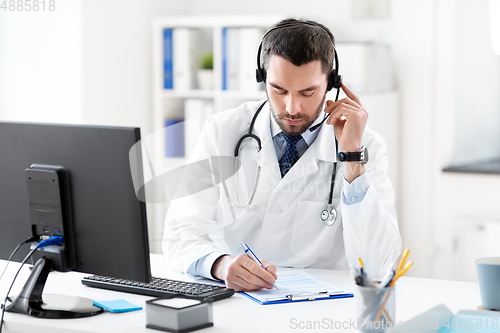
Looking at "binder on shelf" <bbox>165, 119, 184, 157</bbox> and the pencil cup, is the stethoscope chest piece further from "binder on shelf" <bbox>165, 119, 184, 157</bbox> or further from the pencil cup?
"binder on shelf" <bbox>165, 119, 184, 157</bbox>

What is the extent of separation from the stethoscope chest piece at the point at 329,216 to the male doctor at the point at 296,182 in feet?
0.05

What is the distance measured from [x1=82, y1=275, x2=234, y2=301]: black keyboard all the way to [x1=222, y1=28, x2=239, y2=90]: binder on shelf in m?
1.91

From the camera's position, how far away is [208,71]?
3.32 metres

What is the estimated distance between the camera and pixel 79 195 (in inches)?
49.7

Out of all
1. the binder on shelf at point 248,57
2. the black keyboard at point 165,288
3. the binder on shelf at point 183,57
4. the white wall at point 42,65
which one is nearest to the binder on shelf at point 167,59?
the binder on shelf at point 183,57

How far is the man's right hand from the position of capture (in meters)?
1.38

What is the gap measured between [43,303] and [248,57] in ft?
6.79

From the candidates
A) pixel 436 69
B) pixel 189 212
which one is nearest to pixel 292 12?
pixel 436 69

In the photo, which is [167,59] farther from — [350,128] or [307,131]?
[350,128]

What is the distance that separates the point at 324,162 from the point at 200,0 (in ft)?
7.04

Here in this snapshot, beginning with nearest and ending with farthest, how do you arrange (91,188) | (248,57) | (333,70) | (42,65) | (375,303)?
(375,303) < (91,188) < (333,70) < (42,65) < (248,57)

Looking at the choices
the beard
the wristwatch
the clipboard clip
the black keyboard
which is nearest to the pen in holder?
the clipboard clip

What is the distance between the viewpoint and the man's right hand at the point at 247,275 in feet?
4.52

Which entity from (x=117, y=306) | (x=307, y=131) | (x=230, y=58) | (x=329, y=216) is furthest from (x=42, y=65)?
(x=117, y=306)
